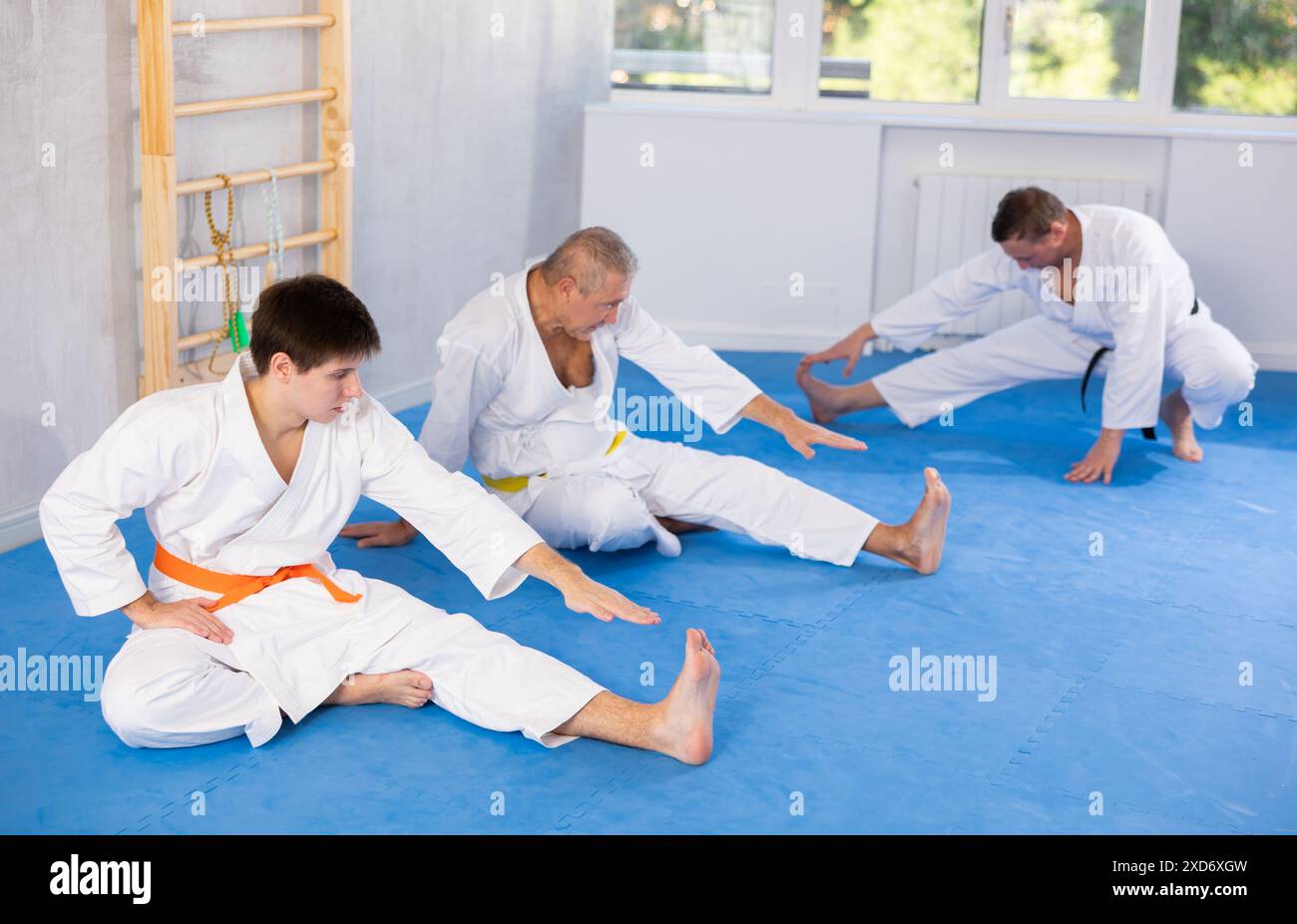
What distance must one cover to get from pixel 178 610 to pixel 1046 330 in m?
3.09

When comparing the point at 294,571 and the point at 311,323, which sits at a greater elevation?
the point at 311,323

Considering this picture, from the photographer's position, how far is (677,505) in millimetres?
3592

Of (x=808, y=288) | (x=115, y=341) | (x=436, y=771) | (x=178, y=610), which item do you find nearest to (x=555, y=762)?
(x=436, y=771)

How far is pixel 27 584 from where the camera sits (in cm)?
326

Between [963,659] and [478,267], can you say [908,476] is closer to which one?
[963,659]

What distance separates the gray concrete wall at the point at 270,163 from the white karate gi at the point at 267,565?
1090 millimetres

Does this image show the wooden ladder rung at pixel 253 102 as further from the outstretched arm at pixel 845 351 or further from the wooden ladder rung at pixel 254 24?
the outstretched arm at pixel 845 351

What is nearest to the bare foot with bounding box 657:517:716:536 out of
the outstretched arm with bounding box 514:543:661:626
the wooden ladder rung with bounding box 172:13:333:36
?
the outstretched arm with bounding box 514:543:661:626

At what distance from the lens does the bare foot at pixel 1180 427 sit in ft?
15.0

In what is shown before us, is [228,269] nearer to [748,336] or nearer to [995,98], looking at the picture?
[748,336]

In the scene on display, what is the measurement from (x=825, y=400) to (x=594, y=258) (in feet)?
5.73

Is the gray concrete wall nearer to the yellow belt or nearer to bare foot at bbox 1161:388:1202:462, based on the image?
the yellow belt

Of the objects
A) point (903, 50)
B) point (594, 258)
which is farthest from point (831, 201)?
point (594, 258)

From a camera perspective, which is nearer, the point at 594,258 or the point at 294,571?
the point at 294,571
